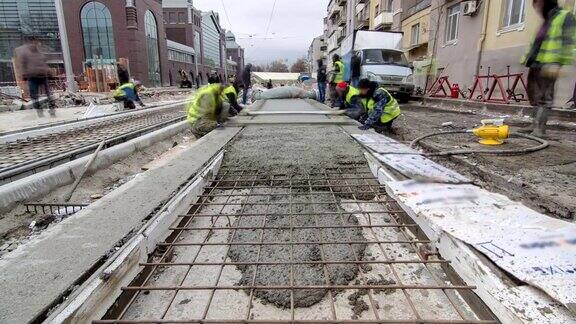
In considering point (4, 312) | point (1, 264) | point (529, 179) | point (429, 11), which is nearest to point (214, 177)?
point (1, 264)

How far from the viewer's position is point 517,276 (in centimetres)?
125

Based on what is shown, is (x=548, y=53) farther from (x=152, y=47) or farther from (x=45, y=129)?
(x=152, y=47)

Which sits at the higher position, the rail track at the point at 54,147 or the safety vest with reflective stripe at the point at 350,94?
the safety vest with reflective stripe at the point at 350,94

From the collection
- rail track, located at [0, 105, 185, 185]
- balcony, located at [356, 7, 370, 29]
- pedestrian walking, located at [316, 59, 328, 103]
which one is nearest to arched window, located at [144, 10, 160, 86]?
balcony, located at [356, 7, 370, 29]

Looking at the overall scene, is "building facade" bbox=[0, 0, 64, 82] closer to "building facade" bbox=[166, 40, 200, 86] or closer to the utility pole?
"building facade" bbox=[166, 40, 200, 86]

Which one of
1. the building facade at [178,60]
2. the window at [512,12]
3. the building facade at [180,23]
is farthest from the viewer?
the building facade at [180,23]

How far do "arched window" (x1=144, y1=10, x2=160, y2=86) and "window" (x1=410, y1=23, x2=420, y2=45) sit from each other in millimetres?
24126

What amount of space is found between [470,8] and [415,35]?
6818 mm

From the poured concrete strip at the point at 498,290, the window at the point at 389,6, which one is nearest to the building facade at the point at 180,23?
the window at the point at 389,6

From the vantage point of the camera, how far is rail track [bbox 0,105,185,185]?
3076 mm

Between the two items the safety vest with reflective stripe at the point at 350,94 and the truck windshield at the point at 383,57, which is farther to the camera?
the truck windshield at the point at 383,57

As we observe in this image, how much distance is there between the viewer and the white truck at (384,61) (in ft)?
37.2

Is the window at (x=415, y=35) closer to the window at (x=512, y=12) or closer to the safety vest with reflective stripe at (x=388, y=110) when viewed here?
the window at (x=512, y=12)

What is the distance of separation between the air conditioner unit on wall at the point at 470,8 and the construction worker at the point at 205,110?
11.0 metres
